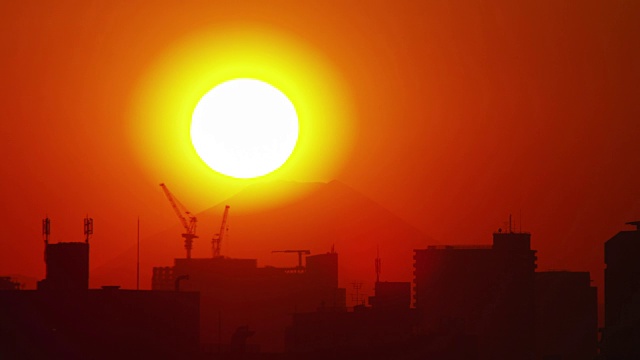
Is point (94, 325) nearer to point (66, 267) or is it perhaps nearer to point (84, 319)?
point (84, 319)

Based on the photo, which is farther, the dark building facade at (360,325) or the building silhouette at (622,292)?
the building silhouette at (622,292)

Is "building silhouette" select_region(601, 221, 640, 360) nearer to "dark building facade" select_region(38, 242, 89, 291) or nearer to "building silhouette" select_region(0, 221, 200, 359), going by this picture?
"building silhouette" select_region(0, 221, 200, 359)

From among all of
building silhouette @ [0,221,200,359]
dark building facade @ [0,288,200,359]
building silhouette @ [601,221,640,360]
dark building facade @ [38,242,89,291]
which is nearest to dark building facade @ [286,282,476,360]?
building silhouette @ [601,221,640,360]

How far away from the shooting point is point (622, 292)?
184250 millimetres

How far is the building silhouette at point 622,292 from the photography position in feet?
523

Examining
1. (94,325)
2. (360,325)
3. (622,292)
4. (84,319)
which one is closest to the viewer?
(84,319)

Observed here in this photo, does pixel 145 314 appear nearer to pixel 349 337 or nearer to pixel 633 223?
pixel 349 337

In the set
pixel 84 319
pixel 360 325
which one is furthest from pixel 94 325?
pixel 360 325

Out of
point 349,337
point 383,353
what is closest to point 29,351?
point 383,353

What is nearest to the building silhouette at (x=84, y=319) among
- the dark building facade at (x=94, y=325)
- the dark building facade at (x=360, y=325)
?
the dark building facade at (x=94, y=325)

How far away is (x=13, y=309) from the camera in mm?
89812

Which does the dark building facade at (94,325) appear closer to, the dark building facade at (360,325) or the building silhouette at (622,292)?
the dark building facade at (360,325)

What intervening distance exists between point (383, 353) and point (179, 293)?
55.8ft

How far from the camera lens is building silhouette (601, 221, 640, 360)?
15950 cm
